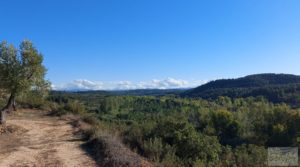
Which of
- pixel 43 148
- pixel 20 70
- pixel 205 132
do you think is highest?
pixel 20 70

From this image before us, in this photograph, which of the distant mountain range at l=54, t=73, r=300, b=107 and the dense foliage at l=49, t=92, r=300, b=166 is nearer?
the dense foliage at l=49, t=92, r=300, b=166

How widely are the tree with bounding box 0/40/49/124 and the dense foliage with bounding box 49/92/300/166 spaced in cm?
617

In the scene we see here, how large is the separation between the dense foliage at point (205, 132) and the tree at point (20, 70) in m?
6.17

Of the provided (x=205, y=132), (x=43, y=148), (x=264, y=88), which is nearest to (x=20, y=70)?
(x=43, y=148)

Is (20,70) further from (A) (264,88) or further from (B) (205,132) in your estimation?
(A) (264,88)

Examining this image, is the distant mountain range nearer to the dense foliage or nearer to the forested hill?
the forested hill

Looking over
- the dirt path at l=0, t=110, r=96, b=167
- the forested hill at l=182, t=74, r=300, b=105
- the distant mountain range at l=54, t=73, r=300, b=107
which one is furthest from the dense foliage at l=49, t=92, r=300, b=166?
the forested hill at l=182, t=74, r=300, b=105

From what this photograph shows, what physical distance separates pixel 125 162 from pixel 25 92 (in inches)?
548

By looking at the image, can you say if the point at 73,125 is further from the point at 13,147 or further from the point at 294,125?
the point at 294,125

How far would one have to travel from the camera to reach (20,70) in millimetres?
20281

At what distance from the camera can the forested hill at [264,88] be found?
110919 millimetres

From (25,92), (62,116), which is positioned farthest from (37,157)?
(62,116)

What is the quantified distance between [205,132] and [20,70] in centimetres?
1551

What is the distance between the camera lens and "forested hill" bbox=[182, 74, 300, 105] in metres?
111
